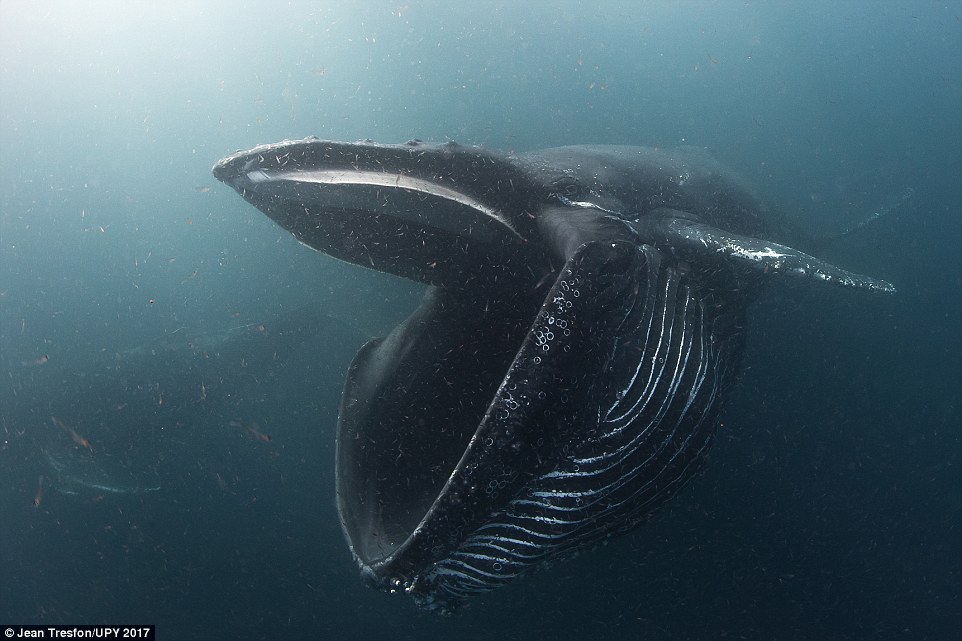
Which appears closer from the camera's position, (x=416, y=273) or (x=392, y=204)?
(x=392, y=204)

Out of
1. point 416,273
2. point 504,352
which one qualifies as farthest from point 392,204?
point 504,352

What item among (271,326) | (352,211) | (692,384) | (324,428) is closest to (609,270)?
(692,384)

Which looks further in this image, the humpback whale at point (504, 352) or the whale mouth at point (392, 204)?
the whale mouth at point (392, 204)

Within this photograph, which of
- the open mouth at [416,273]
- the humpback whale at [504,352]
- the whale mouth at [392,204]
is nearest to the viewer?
the humpback whale at [504,352]

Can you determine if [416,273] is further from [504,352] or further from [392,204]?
[504,352]

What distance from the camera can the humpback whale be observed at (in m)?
2.41

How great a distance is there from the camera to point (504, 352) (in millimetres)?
3738

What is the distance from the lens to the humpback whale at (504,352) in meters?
2.41

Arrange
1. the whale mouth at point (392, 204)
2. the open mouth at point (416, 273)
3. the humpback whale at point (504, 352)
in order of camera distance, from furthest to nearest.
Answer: the whale mouth at point (392, 204) → the open mouth at point (416, 273) → the humpback whale at point (504, 352)

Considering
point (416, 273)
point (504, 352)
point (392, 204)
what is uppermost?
point (392, 204)

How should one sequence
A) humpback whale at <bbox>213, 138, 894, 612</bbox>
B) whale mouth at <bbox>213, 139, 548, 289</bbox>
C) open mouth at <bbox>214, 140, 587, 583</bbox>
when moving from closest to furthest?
1. humpback whale at <bbox>213, 138, 894, 612</bbox>
2. open mouth at <bbox>214, 140, 587, 583</bbox>
3. whale mouth at <bbox>213, 139, 548, 289</bbox>

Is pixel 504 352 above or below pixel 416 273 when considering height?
below

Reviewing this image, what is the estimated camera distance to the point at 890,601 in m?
11.6

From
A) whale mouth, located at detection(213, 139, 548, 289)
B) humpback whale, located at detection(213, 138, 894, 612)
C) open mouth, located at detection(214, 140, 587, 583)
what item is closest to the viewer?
humpback whale, located at detection(213, 138, 894, 612)
